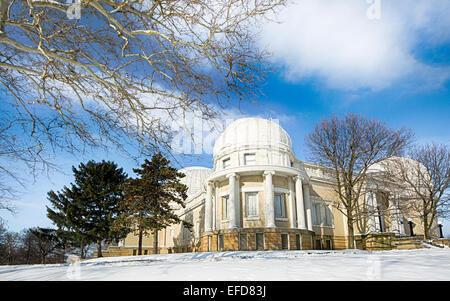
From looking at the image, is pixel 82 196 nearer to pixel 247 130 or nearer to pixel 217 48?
pixel 247 130

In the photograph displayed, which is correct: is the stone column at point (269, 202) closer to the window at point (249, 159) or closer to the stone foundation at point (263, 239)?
the stone foundation at point (263, 239)

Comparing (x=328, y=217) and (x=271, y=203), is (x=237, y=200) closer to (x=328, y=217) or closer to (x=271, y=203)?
(x=271, y=203)

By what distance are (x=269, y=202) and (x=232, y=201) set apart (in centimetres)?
308

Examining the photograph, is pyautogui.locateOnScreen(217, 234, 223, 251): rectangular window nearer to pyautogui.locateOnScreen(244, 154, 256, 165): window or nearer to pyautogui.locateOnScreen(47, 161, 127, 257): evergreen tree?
pyautogui.locateOnScreen(244, 154, 256, 165): window

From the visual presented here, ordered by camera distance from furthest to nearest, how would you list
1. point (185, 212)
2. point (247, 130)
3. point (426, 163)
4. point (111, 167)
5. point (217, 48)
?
point (185, 212) < point (111, 167) < point (247, 130) < point (426, 163) < point (217, 48)

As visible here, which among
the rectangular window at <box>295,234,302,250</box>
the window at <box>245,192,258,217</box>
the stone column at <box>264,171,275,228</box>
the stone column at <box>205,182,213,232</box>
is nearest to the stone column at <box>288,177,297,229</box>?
the rectangular window at <box>295,234,302,250</box>

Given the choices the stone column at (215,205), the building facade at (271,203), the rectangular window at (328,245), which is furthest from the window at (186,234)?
the rectangular window at (328,245)

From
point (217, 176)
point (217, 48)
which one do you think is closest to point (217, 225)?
point (217, 176)

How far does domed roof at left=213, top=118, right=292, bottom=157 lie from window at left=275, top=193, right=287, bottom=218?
14.5ft

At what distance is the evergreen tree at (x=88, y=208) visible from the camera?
31547 mm

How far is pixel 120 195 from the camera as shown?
1289 inches

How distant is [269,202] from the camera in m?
25.0

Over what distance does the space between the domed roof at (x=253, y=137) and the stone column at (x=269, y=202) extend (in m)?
3.16
